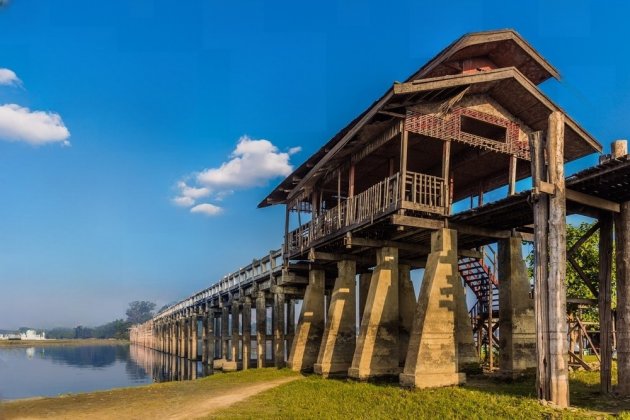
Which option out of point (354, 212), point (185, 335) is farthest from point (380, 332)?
point (185, 335)

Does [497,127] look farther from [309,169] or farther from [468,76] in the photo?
[309,169]

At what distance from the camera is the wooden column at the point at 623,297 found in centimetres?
1181

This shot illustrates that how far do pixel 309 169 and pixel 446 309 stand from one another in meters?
9.39

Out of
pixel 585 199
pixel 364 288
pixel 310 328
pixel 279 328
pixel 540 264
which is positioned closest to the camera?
pixel 540 264

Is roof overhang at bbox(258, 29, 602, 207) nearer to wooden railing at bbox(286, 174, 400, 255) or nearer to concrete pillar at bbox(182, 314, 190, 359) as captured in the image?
wooden railing at bbox(286, 174, 400, 255)

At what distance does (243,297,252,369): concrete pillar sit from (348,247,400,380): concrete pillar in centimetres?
1352

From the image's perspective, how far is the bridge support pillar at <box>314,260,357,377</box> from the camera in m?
19.9

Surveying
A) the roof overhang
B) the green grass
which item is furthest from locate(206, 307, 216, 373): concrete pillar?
the roof overhang

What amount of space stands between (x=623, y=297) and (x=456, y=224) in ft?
17.0

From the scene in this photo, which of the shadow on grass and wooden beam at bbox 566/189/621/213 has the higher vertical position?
wooden beam at bbox 566/189/621/213

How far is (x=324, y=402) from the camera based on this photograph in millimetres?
13578

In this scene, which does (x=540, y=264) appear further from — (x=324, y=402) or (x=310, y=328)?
(x=310, y=328)

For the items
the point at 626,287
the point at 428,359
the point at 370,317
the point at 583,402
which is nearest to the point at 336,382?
the point at 370,317

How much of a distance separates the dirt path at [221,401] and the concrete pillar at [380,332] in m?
3.12
